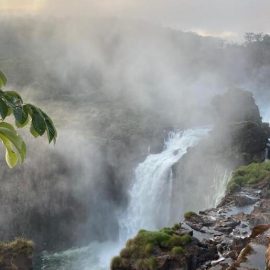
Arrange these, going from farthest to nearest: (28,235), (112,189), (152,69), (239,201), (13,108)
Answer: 1. (152,69)
2. (112,189)
3. (28,235)
4. (239,201)
5. (13,108)

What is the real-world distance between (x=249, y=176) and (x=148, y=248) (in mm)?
16513

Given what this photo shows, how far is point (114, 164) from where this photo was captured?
53938 millimetres

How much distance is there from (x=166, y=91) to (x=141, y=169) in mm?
35126

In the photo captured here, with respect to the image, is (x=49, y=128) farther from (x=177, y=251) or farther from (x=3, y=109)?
(x=177, y=251)

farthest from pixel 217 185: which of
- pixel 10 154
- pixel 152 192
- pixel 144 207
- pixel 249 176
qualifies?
pixel 10 154

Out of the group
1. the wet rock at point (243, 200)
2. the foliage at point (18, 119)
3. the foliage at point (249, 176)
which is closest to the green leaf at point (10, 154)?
the foliage at point (18, 119)

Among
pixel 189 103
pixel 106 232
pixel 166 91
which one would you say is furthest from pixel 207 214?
pixel 166 91

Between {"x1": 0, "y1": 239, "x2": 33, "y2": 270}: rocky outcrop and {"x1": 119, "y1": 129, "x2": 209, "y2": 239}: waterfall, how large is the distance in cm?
2052

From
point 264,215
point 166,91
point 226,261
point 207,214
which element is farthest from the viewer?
point 166,91

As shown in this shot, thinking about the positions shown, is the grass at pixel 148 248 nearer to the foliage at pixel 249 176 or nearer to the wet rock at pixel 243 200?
the wet rock at pixel 243 200

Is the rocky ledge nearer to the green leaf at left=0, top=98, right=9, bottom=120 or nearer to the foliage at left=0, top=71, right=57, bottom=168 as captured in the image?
the foliage at left=0, top=71, right=57, bottom=168

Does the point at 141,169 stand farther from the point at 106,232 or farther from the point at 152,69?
the point at 152,69

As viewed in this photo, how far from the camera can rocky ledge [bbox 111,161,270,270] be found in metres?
14.8

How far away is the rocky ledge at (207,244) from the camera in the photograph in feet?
48.5
